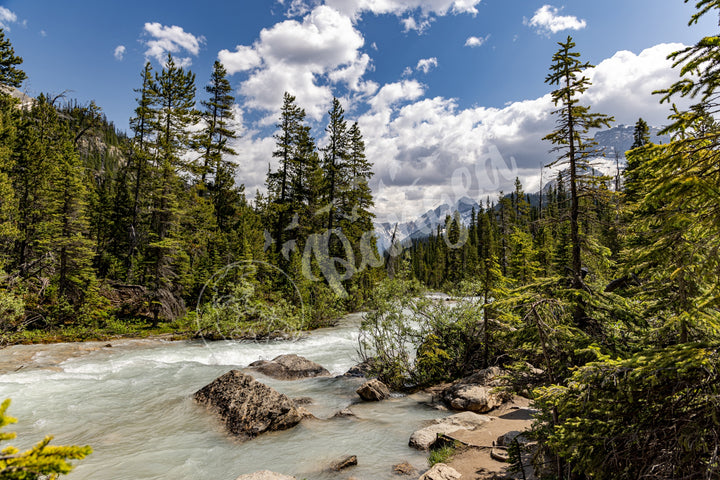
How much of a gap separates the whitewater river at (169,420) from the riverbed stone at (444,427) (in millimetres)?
274

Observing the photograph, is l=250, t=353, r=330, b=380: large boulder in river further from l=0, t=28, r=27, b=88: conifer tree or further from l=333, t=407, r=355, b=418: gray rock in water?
l=0, t=28, r=27, b=88: conifer tree

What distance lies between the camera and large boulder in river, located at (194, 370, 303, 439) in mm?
8797

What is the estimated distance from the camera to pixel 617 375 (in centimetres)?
375

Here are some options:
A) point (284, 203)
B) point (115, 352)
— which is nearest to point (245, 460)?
point (115, 352)

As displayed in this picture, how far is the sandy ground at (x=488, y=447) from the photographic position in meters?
5.95

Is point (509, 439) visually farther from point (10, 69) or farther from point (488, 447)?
point (10, 69)

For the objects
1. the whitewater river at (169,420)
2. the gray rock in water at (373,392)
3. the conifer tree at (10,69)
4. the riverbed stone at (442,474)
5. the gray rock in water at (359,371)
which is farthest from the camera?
the conifer tree at (10,69)

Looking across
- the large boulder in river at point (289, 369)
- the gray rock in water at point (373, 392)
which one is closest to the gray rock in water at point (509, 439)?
the gray rock in water at point (373, 392)

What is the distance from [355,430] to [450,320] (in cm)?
561

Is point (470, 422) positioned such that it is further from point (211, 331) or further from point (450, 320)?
point (211, 331)

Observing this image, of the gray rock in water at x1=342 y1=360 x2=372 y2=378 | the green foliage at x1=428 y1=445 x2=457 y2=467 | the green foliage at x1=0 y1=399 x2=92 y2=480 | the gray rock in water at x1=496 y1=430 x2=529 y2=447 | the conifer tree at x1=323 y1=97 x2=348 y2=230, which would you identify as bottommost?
the gray rock in water at x1=342 y1=360 x2=372 y2=378

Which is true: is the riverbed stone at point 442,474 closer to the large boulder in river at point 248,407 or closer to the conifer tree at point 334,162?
the large boulder in river at point 248,407

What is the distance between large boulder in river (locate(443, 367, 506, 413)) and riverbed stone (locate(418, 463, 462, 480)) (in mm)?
3574

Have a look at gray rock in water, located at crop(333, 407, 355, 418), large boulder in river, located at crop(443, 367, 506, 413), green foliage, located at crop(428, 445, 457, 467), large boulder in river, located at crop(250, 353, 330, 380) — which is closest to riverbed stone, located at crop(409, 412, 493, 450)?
green foliage, located at crop(428, 445, 457, 467)
